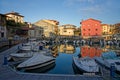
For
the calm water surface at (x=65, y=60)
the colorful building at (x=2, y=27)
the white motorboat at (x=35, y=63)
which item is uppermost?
the colorful building at (x=2, y=27)

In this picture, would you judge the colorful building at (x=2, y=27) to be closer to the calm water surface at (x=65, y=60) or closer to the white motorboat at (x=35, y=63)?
the calm water surface at (x=65, y=60)

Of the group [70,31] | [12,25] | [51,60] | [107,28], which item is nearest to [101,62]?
[51,60]

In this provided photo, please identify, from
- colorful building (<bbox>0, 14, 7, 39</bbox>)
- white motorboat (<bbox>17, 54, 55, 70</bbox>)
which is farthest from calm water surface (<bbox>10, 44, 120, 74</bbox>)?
colorful building (<bbox>0, 14, 7, 39</bbox>)

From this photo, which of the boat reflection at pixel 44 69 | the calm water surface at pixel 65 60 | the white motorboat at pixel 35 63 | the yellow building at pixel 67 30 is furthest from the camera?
the yellow building at pixel 67 30

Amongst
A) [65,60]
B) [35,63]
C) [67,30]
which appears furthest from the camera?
[67,30]

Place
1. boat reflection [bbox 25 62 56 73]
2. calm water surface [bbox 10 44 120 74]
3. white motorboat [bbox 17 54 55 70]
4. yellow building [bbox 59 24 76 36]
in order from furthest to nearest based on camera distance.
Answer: yellow building [bbox 59 24 76 36] → calm water surface [bbox 10 44 120 74] → boat reflection [bbox 25 62 56 73] → white motorboat [bbox 17 54 55 70]

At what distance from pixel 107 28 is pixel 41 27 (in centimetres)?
4441

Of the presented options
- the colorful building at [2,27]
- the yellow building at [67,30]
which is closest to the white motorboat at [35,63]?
the colorful building at [2,27]

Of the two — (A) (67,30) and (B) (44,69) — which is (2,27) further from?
(A) (67,30)

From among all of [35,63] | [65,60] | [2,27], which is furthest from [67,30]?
[35,63]

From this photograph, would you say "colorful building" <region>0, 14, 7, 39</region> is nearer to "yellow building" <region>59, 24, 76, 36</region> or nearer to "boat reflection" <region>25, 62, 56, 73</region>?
"boat reflection" <region>25, 62, 56, 73</region>

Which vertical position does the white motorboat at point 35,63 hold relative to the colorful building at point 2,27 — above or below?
below

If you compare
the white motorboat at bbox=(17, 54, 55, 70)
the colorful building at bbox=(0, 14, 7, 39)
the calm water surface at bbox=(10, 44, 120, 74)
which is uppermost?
the colorful building at bbox=(0, 14, 7, 39)

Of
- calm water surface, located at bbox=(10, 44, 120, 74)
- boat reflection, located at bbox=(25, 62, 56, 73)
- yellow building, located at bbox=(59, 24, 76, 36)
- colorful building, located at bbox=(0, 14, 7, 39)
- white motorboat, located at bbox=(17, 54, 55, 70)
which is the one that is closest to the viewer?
white motorboat, located at bbox=(17, 54, 55, 70)
